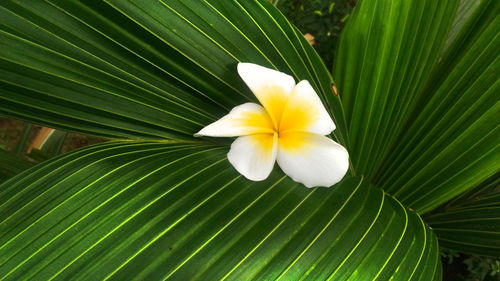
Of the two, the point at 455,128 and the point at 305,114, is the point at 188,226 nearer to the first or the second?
the point at 305,114

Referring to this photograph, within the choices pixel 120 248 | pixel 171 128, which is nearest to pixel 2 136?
pixel 171 128

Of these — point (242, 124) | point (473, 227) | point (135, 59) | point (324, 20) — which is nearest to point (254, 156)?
point (242, 124)

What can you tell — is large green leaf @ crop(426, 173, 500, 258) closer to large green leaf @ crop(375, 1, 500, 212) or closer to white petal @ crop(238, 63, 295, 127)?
large green leaf @ crop(375, 1, 500, 212)

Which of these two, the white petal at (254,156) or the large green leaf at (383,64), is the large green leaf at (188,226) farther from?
the large green leaf at (383,64)

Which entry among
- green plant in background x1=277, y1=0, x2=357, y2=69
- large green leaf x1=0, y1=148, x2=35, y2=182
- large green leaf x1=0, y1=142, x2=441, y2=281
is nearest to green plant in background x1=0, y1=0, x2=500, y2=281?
large green leaf x1=0, y1=142, x2=441, y2=281

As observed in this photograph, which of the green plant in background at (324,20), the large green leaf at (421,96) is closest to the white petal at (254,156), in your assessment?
the large green leaf at (421,96)
